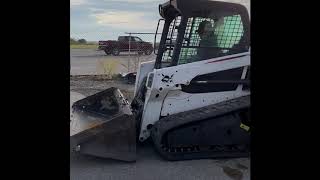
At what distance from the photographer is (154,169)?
14.9 feet

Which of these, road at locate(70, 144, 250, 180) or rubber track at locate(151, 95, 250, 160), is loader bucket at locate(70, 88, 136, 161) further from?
rubber track at locate(151, 95, 250, 160)

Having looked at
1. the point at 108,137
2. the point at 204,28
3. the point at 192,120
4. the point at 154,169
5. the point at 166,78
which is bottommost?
the point at 154,169

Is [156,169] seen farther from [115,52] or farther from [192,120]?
[115,52]

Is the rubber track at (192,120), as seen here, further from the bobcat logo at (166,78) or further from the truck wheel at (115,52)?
the truck wheel at (115,52)

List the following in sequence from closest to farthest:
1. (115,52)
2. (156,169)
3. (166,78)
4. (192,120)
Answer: (156,169) < (192,120) < (166,78) < (115,52)

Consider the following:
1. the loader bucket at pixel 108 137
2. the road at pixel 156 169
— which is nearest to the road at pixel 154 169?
the road at pixel 156 169

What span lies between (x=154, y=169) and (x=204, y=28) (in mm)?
1847

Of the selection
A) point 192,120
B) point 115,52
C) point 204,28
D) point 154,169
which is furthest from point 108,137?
point 115,52

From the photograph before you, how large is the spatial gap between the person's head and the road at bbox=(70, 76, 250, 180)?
5.11 ft

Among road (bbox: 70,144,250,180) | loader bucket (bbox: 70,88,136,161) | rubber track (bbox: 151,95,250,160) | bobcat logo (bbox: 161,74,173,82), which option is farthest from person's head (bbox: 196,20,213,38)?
road (bbox: 70,144,250,180)

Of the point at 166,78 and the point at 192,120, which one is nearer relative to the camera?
the point at 192,120

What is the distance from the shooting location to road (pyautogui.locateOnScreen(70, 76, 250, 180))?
4.30m
